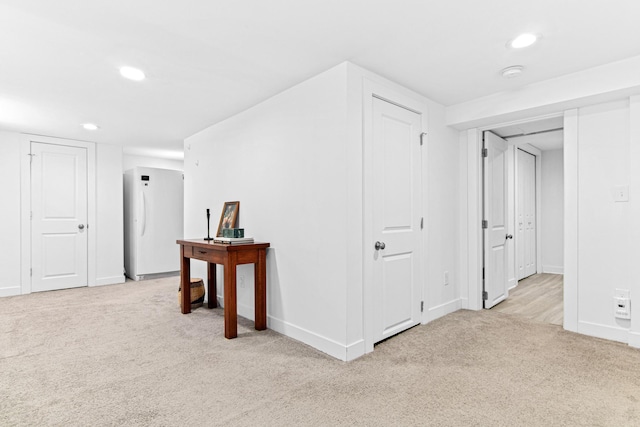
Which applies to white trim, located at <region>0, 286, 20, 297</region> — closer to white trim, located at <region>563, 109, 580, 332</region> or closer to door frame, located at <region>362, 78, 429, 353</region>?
door frame, located at <region>362, 78, 429, 353</region>

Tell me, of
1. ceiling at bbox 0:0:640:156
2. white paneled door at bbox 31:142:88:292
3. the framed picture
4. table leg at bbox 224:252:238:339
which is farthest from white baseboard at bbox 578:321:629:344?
white paneled door at bbox 31:142:88:292

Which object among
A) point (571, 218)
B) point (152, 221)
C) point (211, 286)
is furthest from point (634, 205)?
point (152, 221)

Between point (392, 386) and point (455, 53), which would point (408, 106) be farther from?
point (392, 386)

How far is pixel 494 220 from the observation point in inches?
157

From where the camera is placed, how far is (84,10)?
1.94m

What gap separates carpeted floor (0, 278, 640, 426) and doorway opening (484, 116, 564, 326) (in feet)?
4.99

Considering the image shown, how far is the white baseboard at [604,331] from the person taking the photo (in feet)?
9.34

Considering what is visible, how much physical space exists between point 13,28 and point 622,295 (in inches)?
192

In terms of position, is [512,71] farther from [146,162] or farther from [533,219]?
[146,162]

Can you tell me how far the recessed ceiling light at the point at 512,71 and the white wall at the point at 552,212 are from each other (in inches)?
165

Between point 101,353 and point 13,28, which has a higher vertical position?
point 13,28

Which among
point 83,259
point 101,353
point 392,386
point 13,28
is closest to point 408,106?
point 392,386

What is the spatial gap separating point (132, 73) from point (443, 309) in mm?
3676

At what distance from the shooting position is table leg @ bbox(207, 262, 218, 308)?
13.1ft
